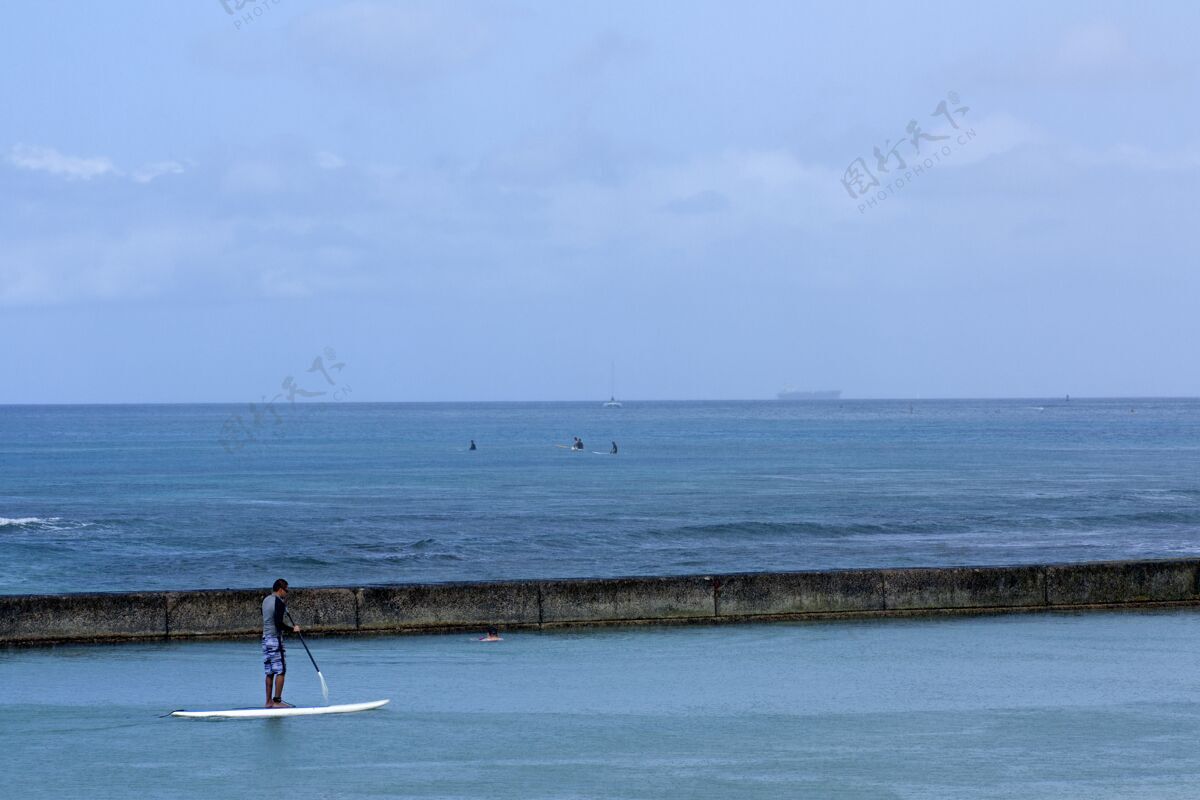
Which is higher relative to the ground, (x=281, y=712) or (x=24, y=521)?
(x=24, y=521)

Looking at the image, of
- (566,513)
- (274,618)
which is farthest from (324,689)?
(566,513)

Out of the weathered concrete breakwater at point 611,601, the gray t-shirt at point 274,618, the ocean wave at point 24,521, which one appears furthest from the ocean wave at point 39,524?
the gray t-shirt at point 274,618

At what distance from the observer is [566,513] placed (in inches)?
1849

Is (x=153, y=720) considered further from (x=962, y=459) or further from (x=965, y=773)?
(x=962, y=459)

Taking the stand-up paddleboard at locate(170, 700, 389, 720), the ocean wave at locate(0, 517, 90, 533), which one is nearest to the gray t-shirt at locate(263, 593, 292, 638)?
the stand-up paddleboard at locate(170, 700, 389, 720)

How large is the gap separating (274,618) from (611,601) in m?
4.92

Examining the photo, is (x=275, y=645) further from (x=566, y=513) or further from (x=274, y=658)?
(x=566, y=513)

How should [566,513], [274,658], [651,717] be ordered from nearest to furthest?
[651,717], [274,658], [566,513]

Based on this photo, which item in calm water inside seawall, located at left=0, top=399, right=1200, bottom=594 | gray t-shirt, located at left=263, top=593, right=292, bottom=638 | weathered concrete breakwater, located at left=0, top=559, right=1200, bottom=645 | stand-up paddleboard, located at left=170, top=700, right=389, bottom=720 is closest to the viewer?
stand-up paddleboard, located at left=170, top=700, right=389, bottom=720

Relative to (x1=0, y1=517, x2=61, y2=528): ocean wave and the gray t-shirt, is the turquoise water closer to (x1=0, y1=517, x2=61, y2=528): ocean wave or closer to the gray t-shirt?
the gray t-shirt

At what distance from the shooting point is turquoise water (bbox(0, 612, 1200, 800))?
30.9 ft

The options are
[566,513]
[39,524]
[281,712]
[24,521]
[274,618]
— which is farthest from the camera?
[566,513]

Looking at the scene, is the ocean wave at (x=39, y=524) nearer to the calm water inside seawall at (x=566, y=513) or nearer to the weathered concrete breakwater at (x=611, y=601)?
the calm water inside seawall at (x=566, y=513)

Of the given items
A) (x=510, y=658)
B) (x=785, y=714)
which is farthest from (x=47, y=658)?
(x=785, y=714)
